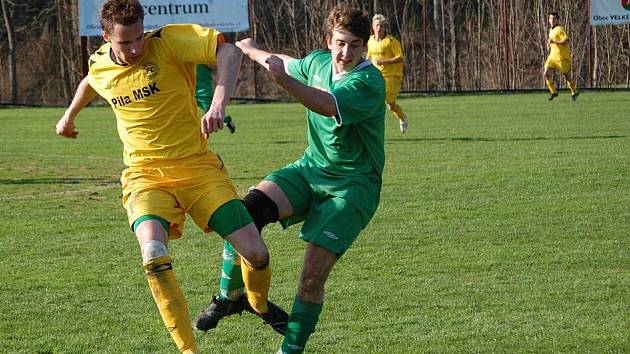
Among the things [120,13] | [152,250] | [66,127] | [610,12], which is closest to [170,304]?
[152,250]

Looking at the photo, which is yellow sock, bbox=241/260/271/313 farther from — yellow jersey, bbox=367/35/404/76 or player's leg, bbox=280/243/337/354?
yellow jersey, bbox=367/35/404/76

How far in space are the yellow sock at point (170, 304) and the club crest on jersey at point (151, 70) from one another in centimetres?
100

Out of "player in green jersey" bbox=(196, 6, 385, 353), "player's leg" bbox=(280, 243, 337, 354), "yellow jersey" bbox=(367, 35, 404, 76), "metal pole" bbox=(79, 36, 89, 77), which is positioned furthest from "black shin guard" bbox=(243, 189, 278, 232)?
"metal pole" bbox=(79, 36, 89, 77)

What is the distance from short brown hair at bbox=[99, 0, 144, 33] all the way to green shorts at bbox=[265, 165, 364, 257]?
3.94 ft

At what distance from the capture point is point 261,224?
5.76 meters

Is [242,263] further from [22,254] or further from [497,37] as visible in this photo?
[497,37]

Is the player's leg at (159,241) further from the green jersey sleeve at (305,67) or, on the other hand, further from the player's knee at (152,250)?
the green jersey sleeve at (305,67)

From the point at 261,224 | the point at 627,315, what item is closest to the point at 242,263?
the point at 261,224

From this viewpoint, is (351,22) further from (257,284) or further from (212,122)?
(257,284)

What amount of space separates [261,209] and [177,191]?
0.50m

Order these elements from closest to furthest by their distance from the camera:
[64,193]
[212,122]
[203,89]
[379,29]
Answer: [212,122], [64,193], [203,89], [379,29]

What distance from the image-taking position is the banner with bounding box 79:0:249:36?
26.2m

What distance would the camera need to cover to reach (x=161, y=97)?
18.3 ft

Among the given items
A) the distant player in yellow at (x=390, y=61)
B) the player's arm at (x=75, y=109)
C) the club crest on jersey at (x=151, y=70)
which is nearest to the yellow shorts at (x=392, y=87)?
the distant player in yellow at (x=390, y=61)
